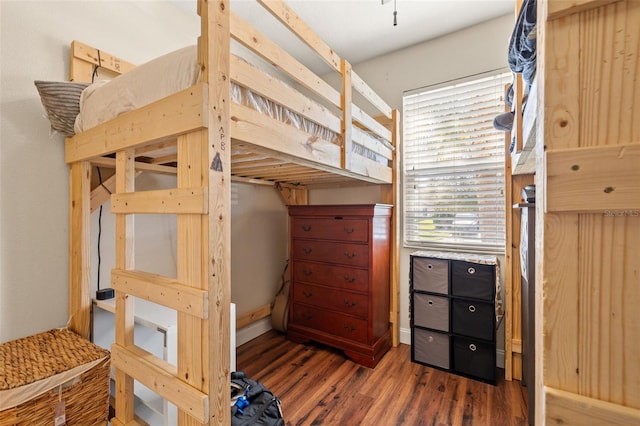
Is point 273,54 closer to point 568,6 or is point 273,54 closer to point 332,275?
point 568,6

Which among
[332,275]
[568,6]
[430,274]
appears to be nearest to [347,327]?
[332,275]

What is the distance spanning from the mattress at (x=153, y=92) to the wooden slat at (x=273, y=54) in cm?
11

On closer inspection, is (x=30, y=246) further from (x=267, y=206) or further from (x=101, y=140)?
(x=267, y=206)

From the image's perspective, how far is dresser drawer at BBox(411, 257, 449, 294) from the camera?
84.4 inches

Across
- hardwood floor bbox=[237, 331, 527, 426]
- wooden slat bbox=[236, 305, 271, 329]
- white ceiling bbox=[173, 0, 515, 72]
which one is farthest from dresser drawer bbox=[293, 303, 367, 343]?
white ceiling bbox=[173, 0, 515, 72]

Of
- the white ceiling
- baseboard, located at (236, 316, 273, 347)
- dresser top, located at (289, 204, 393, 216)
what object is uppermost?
the white ceiling

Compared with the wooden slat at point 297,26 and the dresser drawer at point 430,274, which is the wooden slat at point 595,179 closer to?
the wooden slat at point 297,26

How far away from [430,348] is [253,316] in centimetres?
160

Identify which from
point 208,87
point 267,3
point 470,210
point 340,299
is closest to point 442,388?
point 340,299

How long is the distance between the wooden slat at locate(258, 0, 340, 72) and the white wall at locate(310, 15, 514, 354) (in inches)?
49.4

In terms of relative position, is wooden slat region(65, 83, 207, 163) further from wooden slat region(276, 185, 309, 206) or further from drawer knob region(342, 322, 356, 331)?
drawer knob region(342, 322, 356, 331)

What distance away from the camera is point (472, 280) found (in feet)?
6.66

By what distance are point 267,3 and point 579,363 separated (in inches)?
58.6

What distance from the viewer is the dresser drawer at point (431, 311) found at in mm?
2150
